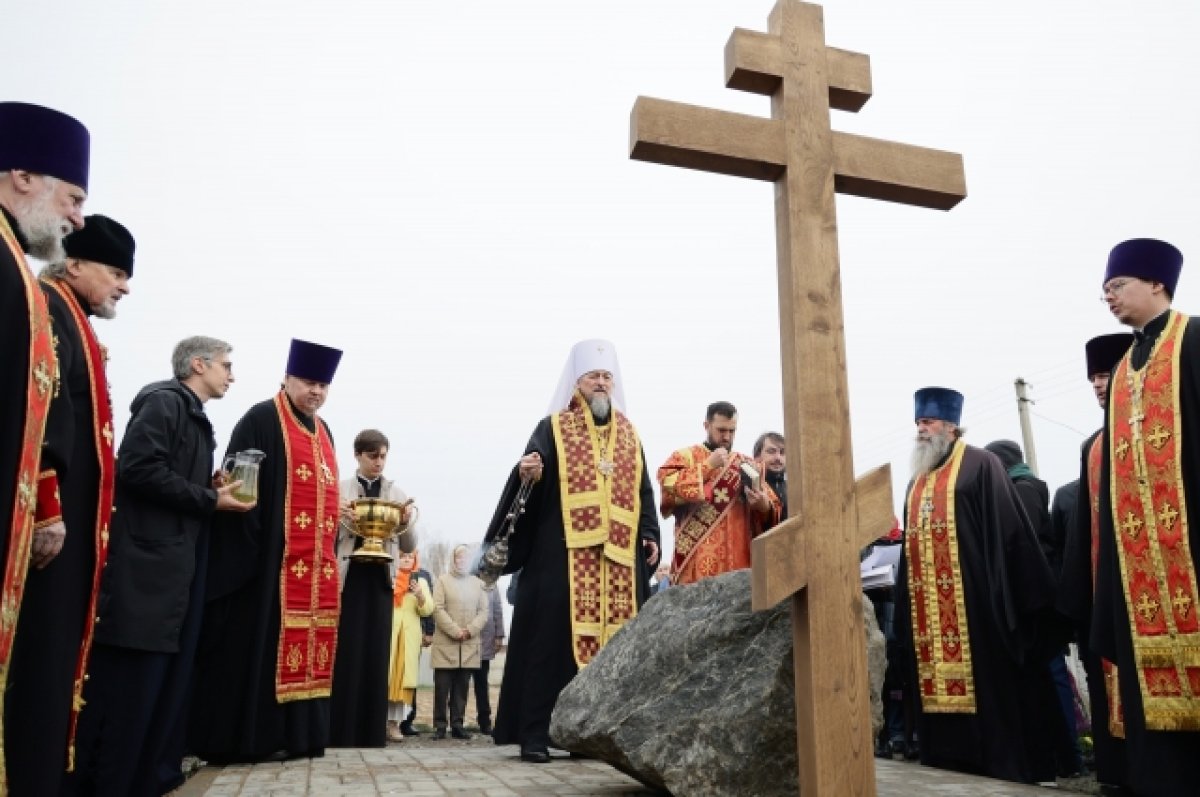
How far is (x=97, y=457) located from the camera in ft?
11.7

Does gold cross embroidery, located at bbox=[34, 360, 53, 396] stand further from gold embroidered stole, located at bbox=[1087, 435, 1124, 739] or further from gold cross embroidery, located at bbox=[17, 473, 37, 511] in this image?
gold embroidered stole, located at bbox=[1087, 435, 1124, 739]

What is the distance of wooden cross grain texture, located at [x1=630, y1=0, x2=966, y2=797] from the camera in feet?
10.8

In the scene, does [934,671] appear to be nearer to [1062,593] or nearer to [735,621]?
[1062,593]

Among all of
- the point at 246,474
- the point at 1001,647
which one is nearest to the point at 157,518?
the point at 246,474

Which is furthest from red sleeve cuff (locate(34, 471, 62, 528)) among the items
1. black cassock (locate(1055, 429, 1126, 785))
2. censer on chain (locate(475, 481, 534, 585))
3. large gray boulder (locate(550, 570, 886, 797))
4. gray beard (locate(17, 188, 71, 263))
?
black cassock (locate(1055, 429, 1126, 785))

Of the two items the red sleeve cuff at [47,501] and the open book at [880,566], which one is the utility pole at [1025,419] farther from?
the red sleeve cuff at [47,501]

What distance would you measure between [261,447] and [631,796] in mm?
Result: 3300

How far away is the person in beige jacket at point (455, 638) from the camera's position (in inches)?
438

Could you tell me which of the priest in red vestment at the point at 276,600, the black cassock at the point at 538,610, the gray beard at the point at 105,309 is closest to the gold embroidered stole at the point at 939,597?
the black cassock at the point at 538,610

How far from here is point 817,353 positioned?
3.49 metres

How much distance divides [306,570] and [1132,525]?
15.3 feet

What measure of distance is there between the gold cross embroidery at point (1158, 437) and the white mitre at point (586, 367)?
10.8ft

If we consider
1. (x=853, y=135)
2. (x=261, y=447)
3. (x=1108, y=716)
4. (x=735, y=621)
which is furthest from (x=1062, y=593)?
(x=261, y=447)

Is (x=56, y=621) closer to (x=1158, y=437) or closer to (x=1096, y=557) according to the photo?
(x=1158, y=437)
